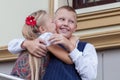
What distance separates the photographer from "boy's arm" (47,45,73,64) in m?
3.82

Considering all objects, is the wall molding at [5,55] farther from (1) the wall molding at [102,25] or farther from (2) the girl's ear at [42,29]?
(2) the girl's ear at [42,29]

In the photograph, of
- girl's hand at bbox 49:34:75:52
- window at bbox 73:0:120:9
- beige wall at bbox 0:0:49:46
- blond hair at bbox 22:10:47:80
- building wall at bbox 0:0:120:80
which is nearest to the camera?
blond hair at bbox 22:10:47:80

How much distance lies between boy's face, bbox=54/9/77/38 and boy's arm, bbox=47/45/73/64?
180 mm

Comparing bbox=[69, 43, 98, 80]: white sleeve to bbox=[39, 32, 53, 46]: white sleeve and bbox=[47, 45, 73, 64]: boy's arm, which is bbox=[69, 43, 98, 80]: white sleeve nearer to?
bbox=[47, 45, 73, 64]: boy's arm

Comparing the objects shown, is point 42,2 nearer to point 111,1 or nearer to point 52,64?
point 111,1

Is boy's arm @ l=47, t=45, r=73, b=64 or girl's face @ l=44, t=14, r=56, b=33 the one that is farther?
girl's face @ l=44, t=14, r=56, b=33

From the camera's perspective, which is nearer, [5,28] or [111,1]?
[111,1]

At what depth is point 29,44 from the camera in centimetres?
→ 390

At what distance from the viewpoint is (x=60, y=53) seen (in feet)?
12.6

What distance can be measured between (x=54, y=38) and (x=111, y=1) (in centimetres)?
270

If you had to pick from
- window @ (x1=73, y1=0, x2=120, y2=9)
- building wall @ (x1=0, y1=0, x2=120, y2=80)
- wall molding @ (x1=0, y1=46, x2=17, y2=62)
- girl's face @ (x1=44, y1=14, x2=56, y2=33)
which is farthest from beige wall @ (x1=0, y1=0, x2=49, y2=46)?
girl's face @ (x1=44, y1=14, x2=56, y2=33)

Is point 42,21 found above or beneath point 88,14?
above

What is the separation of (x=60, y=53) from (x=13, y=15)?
3.47 meters

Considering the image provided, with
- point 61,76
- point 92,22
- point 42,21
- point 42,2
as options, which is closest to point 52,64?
point 61,76
